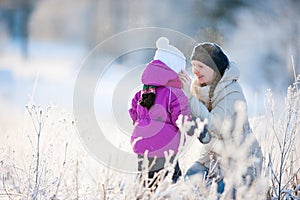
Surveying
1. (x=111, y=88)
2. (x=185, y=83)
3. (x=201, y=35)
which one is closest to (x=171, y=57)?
(x=185, y=83)

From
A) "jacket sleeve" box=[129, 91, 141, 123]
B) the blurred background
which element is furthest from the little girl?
the blurred background

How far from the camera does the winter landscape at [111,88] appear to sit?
2965 mm

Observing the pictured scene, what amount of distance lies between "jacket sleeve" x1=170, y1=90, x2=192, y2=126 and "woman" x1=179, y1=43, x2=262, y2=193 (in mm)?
34

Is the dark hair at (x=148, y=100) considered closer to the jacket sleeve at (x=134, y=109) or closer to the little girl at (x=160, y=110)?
the little girl at (x=160, y=110)

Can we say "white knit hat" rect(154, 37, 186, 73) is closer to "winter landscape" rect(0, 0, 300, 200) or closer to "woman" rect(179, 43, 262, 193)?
"woman" rect(179, 43, 262, 193)

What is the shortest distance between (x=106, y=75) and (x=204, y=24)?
4.04 meters

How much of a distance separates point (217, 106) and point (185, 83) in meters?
0.26

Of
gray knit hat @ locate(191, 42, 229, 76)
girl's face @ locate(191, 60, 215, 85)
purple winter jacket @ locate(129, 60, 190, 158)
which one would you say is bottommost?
purple winter jacket @ locate(129, 60, 190, 158)

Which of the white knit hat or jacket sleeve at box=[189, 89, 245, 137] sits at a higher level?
the white knit hat

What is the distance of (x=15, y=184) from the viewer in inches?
135

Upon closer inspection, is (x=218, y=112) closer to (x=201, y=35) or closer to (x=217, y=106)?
(x=217, y=106)

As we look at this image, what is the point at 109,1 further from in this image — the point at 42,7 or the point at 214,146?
the point at 214,146

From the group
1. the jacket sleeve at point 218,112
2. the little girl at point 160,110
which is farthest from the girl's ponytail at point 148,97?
the jacket sleeve at point 218,112

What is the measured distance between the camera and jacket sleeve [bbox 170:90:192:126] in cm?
306
